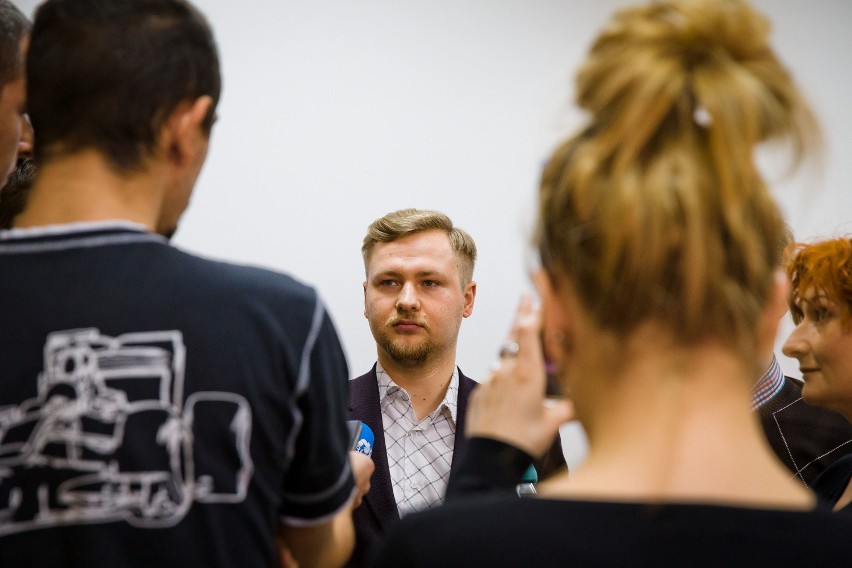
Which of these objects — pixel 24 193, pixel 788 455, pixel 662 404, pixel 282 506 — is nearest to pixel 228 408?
pixel 282 506

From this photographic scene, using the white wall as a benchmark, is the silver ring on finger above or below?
below

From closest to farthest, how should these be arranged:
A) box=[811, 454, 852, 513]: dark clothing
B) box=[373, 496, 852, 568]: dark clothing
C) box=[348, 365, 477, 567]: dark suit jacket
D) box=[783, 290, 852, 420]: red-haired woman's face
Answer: box=[373, 496, 852, 568]: dark clothing
box=[811, 454, 852, 513]: dark clothing
box=[783, 290, 852, 420]: red-haired woman's face
box=[348, 365, 477, 567]: dark suit jacket

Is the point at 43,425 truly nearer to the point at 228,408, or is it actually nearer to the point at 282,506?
the point at 228,408

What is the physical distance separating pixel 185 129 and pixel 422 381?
1.52m

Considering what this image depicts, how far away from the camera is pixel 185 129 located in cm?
88

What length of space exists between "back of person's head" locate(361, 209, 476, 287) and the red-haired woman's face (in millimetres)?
1072

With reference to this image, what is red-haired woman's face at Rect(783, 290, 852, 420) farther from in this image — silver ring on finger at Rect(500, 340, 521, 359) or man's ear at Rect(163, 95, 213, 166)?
man's ear at Rect(163, 95, 213, 166)

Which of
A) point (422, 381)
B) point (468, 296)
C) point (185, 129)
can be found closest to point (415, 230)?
point (468, 296)

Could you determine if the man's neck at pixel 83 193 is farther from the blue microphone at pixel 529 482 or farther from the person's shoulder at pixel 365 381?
the person's shoulder at pixel 365 381

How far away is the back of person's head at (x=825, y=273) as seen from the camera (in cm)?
159

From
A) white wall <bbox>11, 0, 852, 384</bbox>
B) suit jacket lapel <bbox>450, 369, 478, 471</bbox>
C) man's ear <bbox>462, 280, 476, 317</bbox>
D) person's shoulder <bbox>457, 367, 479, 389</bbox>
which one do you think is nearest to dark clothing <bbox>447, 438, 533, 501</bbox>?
suit jacket lapel <bbox>450, 369, 478, 471</bbox>

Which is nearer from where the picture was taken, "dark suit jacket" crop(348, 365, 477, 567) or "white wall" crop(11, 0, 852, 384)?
"dark suit jacket" crop(348, 365, 477, 567)

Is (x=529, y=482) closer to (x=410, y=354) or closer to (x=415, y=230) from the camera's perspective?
(x=410, y=354)

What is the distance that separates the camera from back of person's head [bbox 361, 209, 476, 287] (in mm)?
2430
